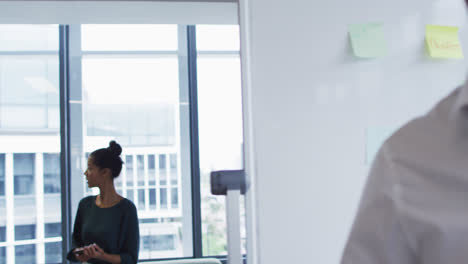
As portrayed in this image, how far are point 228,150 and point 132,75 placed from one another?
3.86ft

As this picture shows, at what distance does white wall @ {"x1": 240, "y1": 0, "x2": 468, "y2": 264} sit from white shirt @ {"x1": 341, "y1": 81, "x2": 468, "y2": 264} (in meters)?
0.56

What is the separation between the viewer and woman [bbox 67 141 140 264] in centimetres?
193

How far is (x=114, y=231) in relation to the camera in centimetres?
201

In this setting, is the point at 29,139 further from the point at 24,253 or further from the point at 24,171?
the point at 24,253

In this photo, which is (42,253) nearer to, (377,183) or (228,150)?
(228,150)

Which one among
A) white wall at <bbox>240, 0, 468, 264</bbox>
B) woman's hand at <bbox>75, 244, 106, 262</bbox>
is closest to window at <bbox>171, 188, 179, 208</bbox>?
woman's hand at <bbox>75, 244, 106, 262</bbox>

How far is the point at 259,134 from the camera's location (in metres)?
1.01

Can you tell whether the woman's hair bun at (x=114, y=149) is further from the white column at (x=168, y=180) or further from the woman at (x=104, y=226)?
the white column at (x=168, y=180)

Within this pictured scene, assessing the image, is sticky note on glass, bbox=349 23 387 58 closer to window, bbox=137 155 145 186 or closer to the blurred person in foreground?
the blurred person in foreground

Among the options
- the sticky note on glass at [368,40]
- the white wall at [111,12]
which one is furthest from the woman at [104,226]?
the sticky note on glass at [368,40]

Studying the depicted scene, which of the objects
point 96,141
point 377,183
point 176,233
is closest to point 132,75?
point 96,141

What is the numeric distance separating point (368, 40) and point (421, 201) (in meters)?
0.72

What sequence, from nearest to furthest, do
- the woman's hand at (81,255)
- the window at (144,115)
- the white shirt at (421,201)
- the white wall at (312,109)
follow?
the white shirt at (421,201), the white wall at (312,109), the woman's hand at (81,255), the window at (144,115)

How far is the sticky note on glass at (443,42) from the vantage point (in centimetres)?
107
